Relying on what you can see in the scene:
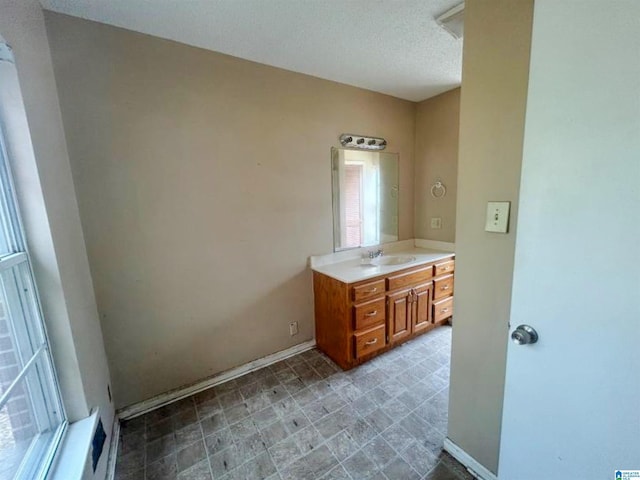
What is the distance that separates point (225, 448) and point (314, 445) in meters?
0.53

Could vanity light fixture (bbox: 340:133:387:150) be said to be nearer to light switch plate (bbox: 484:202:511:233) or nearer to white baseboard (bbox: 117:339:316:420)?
light switch plate (bbox: 484:202:511:233)

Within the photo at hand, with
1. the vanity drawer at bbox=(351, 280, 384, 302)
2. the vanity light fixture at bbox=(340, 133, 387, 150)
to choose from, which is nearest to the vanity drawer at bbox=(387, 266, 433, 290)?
the vanity drawer at bbox=(351, 280, 384, 302)

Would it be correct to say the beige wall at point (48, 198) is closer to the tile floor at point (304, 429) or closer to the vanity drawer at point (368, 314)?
the tile floor at point (304, 429)

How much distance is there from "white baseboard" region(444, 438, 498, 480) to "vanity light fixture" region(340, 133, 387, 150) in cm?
238

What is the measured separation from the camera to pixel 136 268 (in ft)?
5.72

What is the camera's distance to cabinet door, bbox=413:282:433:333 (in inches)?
100

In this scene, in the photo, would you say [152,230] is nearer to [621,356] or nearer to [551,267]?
[551,267]

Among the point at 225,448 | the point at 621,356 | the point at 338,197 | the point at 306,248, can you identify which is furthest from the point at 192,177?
the point at 621,356

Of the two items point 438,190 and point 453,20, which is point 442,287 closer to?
point 438,190

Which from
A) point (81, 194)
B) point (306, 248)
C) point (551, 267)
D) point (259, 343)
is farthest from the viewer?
point (306, 248)

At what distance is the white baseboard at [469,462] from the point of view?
1.31 m

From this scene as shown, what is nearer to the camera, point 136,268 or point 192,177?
point 136,268

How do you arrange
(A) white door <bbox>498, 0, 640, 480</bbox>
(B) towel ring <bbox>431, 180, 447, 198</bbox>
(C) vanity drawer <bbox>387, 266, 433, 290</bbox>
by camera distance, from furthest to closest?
(B) towel ring <bbox>431, 180, 447, 198</bbox> → (C) vanity drawer <bbox>387, 266, 433, 290</bbox> → (A) white door <bbox>498, 0, 640, 480</bbox>

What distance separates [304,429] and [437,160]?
2829 millimetres
